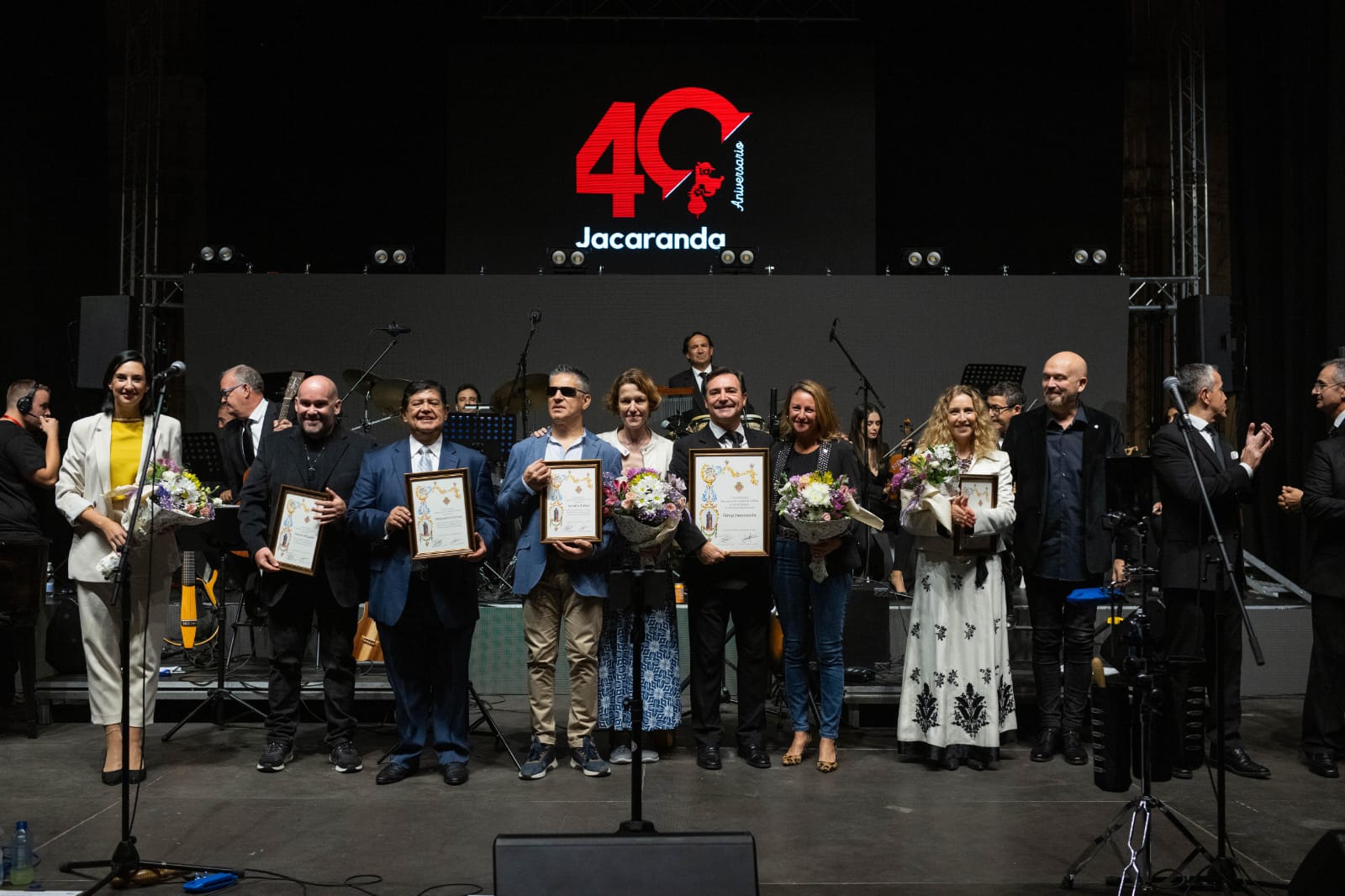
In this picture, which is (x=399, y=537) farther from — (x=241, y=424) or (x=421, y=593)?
(x=241, y=424)

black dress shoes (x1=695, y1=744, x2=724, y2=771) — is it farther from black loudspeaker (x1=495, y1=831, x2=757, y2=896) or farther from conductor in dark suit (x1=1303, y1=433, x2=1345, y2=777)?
conductor in dark suit (x1=1303, y1=433, x2=1345, y2=777)

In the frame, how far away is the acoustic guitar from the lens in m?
7.32

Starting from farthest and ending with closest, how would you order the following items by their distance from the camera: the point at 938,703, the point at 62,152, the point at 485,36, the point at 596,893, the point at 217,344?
the point at 485,36, the point at 217,344, the point at 62,152, the point at 938,703, the point at 596,893

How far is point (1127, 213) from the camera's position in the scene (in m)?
11.9

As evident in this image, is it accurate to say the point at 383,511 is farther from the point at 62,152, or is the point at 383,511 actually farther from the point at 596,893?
the point at 62,152

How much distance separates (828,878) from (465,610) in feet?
6.49

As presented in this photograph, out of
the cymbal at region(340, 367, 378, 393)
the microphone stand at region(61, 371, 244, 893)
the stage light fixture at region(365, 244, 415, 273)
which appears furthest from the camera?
the stage light fixture at region(365, 244, 415, 273)

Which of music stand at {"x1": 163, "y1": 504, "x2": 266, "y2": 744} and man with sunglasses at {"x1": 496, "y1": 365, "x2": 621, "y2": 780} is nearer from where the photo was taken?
man with sunglasses at {"x1": 496, "y1": 365, "x2": 621, "y2": 780}

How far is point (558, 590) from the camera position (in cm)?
523

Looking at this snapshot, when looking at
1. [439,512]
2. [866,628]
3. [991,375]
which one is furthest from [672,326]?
[439,512]

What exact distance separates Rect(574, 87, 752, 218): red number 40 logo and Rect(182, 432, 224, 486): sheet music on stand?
561 cm

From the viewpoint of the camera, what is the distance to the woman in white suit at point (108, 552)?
5102 mm

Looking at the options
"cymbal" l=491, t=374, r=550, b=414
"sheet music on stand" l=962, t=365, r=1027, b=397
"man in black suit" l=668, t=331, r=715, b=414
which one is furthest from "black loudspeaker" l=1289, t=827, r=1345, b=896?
"cymbal" l=491, t=374, r=550, b=414

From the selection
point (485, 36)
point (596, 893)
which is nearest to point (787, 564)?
→ point (596, 893)
